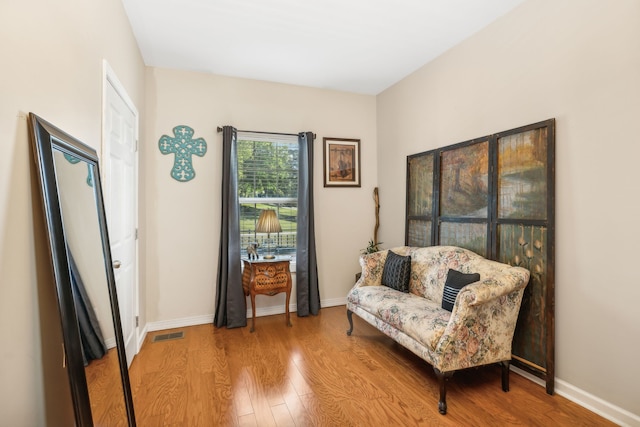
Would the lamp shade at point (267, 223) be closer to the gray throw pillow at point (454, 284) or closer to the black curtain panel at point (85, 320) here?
the gray throw pillow at point (454, 284)

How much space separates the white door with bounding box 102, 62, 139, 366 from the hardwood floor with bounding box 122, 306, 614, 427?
0.49m

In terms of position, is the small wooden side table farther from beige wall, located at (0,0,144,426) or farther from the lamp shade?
beige wall, located at (0,0,144,426)

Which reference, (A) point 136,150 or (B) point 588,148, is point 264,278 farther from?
(B) point 588,148

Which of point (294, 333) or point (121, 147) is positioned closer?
point (121, 147)

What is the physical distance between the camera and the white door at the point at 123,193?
6.84ft

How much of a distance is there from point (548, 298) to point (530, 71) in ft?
5.33

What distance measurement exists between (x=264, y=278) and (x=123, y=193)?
5.05 feet

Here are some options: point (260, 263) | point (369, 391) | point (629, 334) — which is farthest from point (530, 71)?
point (260, 263)

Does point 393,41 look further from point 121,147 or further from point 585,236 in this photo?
point 121,147

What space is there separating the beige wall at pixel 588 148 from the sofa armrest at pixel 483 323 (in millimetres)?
316

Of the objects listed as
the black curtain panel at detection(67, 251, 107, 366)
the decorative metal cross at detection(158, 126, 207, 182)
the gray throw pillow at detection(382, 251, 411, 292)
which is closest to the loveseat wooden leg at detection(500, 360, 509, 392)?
the gray throw pillow at detection(382, 251, 411, 292)

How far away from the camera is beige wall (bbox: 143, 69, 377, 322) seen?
3.45 m

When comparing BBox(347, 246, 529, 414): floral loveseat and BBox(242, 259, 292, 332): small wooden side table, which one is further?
BBox(242, 259, 292, 332): small wooden side table

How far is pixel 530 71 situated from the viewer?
94.7 inches
